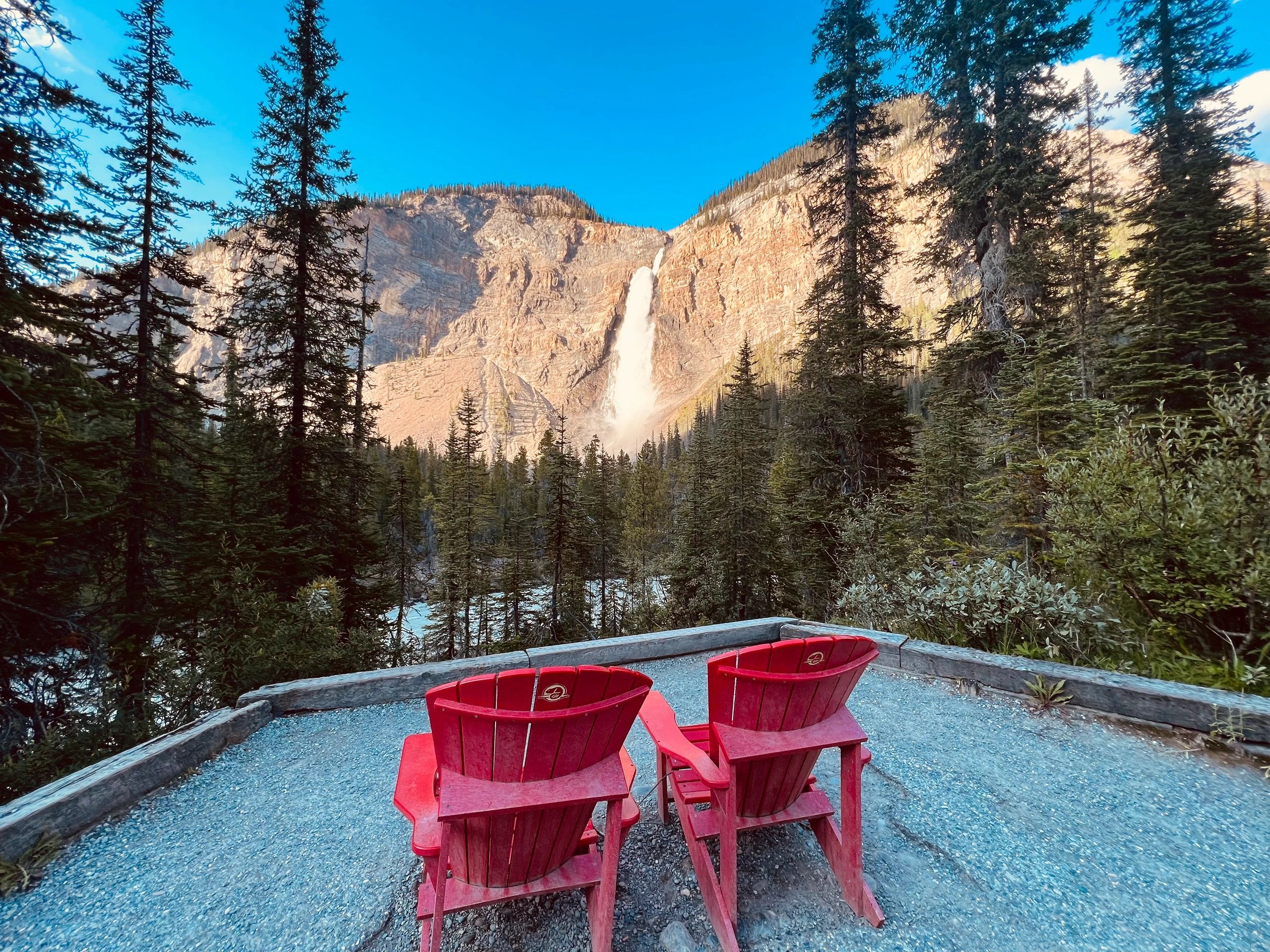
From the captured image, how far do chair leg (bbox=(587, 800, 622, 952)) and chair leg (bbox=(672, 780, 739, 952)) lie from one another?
1.43 ft

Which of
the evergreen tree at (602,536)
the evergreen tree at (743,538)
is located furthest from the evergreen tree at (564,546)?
the evergreen tree at (743,538)

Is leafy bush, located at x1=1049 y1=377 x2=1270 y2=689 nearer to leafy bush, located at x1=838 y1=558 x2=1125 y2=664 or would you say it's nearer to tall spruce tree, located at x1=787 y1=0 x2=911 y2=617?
leafy bush, located at x1=838 y1=558 x2=1125 y2=664

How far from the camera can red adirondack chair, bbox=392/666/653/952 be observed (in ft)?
5.22

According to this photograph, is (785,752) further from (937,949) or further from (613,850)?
(937,949)

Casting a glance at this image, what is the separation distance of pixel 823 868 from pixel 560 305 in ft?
457

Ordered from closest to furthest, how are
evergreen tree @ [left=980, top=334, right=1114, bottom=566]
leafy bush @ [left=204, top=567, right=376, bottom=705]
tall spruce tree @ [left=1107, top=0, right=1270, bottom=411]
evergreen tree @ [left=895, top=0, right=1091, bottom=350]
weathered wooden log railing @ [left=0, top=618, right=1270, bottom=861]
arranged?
weathered wooden log railing @ [left=0, top=618, right=1270, bottom=861]
leafy bush @ [left=204, top=567, right=376, bottom=705]
evergreen tree @ [left=980, top=334, right=1114, bottom=566]
evergreen tree @ [left=895, top=0, right=1091, bottom=350]
tall spruce tree @ [left=1107, top=0, right=1270, bottom=411]

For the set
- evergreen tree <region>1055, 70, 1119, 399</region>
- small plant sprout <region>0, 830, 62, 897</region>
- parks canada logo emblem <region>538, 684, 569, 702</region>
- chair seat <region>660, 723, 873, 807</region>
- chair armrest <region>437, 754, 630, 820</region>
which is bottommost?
small plant sprout <region>0, 830, 62, 897</region>

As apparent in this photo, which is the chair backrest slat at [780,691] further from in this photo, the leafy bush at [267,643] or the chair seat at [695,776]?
the leafy bush at [267,643]

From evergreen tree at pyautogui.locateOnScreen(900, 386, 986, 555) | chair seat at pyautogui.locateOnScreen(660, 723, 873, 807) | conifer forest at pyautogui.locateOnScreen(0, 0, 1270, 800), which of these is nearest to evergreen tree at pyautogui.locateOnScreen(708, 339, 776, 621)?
conifer forest at pyautogui.locateOnScreen(0, 0, 1270, 800)

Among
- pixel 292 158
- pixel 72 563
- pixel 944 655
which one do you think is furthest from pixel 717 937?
pixel 292 158

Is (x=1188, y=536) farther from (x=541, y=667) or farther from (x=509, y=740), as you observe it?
(x=509, y=740)

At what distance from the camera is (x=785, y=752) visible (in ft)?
6.28

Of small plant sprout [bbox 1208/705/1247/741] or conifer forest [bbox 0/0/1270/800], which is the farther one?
conifer forest [bbox 0/0/1270/800]

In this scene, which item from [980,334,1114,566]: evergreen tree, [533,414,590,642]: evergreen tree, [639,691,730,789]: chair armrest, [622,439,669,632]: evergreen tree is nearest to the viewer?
[639,691,730,789]: chair armrest
